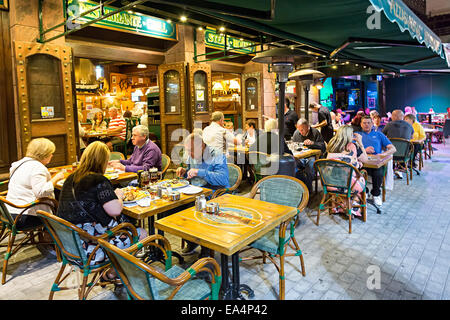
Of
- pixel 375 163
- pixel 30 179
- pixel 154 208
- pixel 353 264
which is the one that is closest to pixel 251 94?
pixel 375 163

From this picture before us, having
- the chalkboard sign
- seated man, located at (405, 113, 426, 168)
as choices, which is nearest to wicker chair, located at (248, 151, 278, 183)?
seated man, located at (405, 113, 426, 168)

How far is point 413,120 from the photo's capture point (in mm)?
7770

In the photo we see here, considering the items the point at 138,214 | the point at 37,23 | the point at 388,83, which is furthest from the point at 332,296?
the point at 388,83

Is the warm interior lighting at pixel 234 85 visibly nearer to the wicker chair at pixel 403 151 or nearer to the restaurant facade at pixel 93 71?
the restaurant facade at pixel 93 71

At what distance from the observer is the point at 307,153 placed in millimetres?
5672

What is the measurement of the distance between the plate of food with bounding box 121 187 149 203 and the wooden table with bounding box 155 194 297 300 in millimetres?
556

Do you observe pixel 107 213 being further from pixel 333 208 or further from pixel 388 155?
pixel 388 155

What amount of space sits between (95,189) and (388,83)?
2095cm

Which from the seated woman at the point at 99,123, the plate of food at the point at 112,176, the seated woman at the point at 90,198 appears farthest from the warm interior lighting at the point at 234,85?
the seated woman at the point at 90,198

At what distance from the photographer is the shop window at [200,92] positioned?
A: 7.85 meters

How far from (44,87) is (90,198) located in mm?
3557

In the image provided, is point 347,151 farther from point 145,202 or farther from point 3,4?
point 3,4

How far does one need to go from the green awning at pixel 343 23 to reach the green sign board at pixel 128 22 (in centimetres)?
373

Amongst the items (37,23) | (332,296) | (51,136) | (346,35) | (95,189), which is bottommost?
(332,296)
